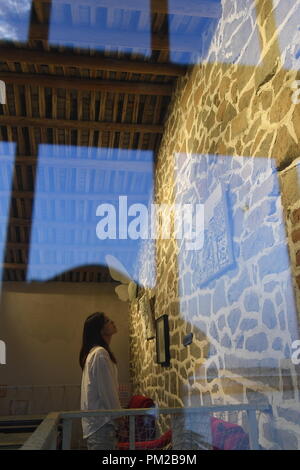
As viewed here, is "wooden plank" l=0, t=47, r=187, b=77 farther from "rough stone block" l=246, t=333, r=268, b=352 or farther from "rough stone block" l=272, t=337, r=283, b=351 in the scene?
"rough stone block" l=272, t=337, r=283, b=351

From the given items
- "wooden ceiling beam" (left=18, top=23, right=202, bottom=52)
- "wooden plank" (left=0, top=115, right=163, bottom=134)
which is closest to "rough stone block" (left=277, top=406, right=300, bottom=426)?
"wooden ceiling beam" (left=18, top=23, right=202, bottom=52)

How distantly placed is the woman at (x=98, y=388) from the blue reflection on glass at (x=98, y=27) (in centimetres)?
198

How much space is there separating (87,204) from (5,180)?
968mm

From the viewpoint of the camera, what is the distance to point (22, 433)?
6.60ft

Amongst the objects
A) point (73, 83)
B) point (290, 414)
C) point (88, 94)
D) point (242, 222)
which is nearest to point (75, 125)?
point (88, 94)

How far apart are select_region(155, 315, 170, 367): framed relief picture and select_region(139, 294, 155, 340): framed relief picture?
16.9 inches

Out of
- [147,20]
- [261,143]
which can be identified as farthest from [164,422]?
[147,20]

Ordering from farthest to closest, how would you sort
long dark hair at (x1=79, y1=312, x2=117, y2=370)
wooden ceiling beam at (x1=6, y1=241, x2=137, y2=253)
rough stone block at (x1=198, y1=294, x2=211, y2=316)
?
wooden ceiling beam at (x1=6, y1=241, x2=137, y2=253), rough stone block at (x1=198, y1=294, x2=211, y2=316), long dark hair at (x1=79, y1=312, x2=117, y2=370)

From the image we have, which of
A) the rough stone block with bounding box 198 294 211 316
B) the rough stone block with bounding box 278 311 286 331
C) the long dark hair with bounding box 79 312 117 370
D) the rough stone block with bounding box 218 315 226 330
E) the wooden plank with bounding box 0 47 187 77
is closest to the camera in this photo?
the rough stone block with bounding box 278 311 286 331

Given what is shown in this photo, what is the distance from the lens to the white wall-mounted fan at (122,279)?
543 cm

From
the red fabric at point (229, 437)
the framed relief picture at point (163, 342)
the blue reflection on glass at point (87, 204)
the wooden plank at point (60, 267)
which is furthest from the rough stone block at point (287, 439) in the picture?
the wooden plank at point (60, 267)

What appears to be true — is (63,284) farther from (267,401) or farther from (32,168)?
(267,401)

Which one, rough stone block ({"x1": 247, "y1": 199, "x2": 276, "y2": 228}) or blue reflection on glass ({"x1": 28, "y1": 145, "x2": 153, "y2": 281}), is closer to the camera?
rough stone block ({"x1": 247, "y1": 199, "x2": 276, "y2": 228})

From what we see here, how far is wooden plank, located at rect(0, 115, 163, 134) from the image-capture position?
3797mm
